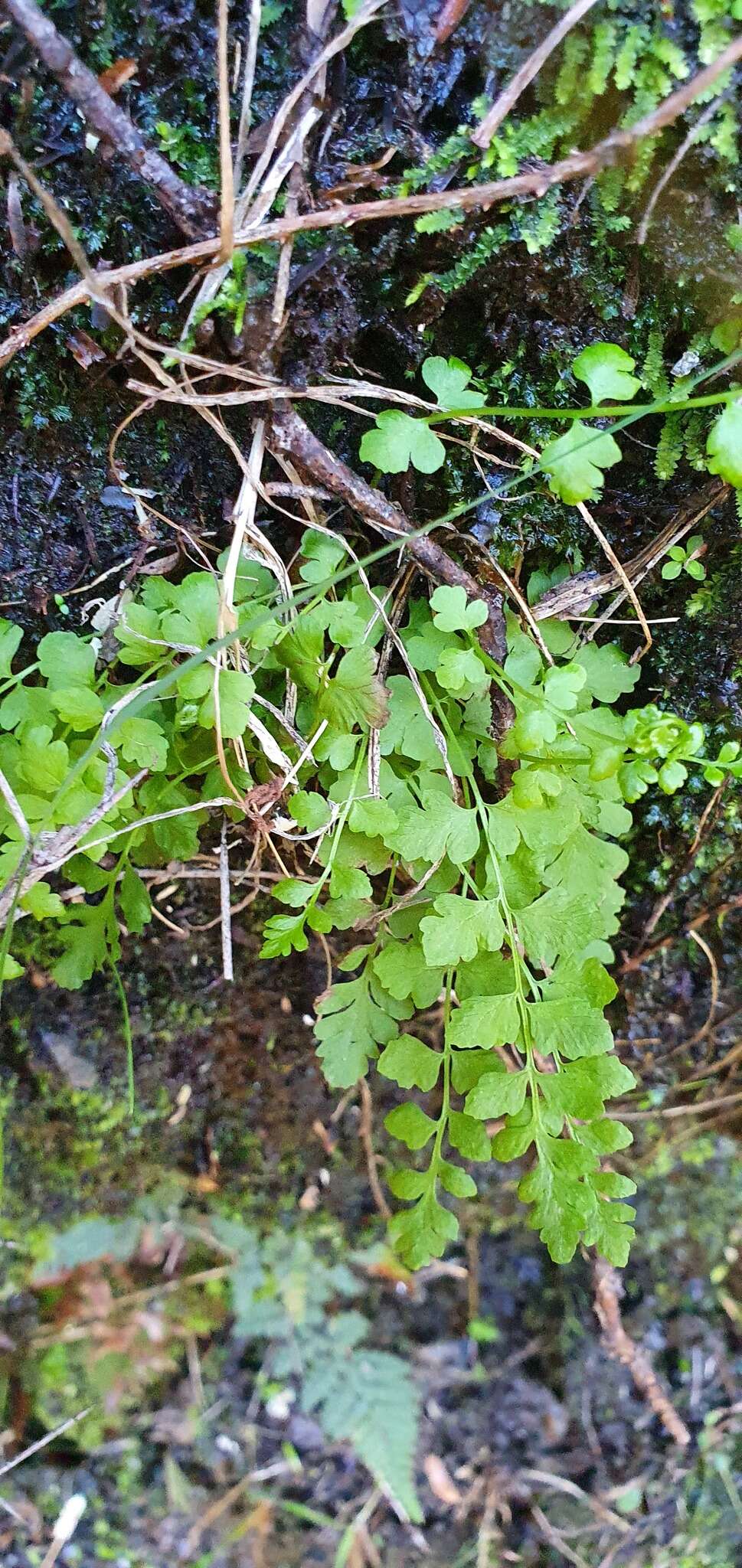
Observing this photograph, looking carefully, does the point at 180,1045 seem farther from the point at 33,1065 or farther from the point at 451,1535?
the point at 451,1535

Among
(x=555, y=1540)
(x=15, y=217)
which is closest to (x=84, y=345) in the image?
(x=15, y=217)

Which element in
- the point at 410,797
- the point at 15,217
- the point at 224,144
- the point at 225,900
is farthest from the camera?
the point at 225,900

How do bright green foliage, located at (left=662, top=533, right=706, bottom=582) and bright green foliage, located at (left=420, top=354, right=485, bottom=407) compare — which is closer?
bright green foliage, located at (left=420, top=354, right=485, bottom=407)

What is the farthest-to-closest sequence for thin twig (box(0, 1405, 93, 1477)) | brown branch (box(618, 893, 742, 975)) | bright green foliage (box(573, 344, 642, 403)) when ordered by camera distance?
1. thin twig (box(0, 1405, 93, 1477))
2. brown branch (box(618, 893, 742, 975))
3. bright green foliage (box(573, 344, 642, 403))

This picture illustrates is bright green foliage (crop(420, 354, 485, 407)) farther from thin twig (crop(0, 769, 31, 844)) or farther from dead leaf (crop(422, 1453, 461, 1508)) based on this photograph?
dead leaf (crop(422, 1453, 461, 1508))

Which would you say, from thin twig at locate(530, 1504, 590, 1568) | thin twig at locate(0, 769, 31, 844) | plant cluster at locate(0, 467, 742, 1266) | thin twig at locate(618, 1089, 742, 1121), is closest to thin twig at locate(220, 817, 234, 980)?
plant cluster at locate(0, 467, 742, 1266)

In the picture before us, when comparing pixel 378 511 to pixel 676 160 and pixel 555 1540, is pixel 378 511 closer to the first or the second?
pixel 676 160
